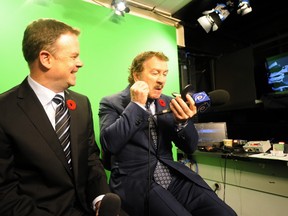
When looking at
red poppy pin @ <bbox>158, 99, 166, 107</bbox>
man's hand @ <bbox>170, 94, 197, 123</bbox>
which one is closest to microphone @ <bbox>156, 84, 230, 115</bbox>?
man's hand @ <bbox>170, 94, 197, 123</bbox>

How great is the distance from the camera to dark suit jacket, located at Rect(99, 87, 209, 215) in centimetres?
115

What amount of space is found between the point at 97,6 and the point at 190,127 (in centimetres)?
156

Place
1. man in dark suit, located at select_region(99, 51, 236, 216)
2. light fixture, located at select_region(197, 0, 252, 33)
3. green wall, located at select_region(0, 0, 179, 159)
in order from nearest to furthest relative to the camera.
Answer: man in dark suit, located at select_region(99, 51, 236, 216) < green wall, located at select_region(0, 0, 179, 159) < light fixture, located at select_region(197, 0, 252, 33)

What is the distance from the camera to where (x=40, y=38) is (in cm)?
107

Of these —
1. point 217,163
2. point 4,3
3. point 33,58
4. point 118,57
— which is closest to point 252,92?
point 217,163

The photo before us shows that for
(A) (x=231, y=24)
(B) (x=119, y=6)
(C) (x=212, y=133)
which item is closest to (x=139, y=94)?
(B) (x=119, y=6)

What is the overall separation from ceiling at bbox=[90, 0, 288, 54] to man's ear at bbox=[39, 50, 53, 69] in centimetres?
142

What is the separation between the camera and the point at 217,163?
2.55m

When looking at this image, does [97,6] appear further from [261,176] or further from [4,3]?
[261,176]

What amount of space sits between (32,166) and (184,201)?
80cm

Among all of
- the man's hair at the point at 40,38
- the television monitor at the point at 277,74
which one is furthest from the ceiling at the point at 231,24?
the man's hair at the point at 40,38

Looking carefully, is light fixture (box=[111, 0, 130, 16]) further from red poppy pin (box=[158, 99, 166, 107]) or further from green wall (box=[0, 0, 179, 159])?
red poppy pin (box=[158, 99, 166, 107])

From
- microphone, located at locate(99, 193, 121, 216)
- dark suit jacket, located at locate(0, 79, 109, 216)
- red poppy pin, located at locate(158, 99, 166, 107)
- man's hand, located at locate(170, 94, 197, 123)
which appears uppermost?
red poppy pin, located at locate(158, 99, 166, 107)

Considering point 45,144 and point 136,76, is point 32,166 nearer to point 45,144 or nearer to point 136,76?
point 45,144
